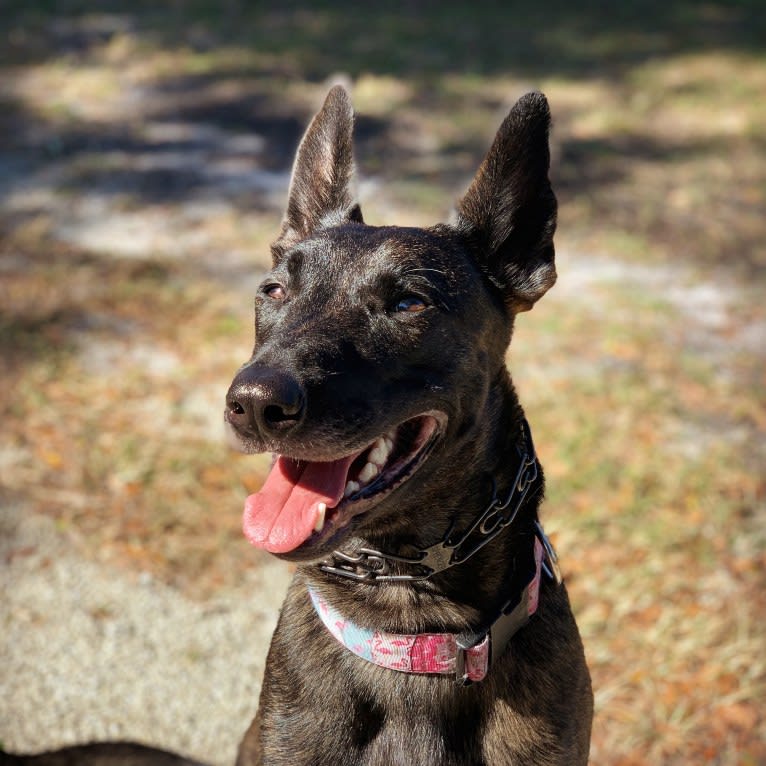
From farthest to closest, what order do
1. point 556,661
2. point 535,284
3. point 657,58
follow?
1. point 657,58
2. point 535,284
3. point 556,661

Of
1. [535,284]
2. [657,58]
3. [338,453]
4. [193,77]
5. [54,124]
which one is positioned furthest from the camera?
[657,58]

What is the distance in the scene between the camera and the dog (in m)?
2.37

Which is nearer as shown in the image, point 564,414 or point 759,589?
point 759,589

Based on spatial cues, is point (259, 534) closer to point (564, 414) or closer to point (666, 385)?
point (564, 414)

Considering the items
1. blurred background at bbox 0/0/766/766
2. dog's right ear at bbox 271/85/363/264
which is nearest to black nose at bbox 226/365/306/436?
dog's right ear at bbox 271/85/363/264

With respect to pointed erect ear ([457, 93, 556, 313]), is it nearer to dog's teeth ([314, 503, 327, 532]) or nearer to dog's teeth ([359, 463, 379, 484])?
dog's teeth ([359, 463, 379, 484])

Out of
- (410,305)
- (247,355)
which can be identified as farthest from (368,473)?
(247,355)

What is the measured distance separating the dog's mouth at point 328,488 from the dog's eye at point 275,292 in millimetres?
514

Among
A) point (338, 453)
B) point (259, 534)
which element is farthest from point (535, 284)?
point (259, 534)

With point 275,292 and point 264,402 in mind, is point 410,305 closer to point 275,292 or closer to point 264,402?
point 275,292

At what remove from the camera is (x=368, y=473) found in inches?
94.1

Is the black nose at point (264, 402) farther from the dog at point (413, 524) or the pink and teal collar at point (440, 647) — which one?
the pink and teal collar at point (440, 647)

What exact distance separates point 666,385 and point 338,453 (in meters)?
4.17

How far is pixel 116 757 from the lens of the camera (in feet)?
9.66
